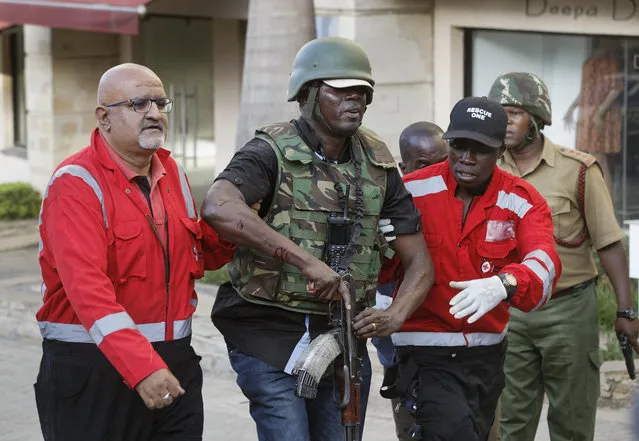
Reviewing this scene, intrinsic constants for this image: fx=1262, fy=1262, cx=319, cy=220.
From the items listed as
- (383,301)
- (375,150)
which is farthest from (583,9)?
(375,150)

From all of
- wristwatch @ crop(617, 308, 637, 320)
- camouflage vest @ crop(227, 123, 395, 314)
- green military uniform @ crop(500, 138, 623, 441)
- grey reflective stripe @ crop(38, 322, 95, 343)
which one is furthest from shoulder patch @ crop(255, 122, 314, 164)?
wristwatch @ crop(617, 308, 637, 320)

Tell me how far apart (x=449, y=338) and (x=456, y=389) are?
20 centimetres

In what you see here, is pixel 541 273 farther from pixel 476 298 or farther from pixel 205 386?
pixel 205 386

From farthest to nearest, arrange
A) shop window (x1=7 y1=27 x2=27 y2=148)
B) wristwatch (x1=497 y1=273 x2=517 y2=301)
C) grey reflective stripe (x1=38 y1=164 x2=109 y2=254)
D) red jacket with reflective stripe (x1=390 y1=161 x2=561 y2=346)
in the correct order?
1. shop window (x1=7 y1=27 x2=27 y2=148)
2. red jacket with reflective stripe (x1=390 y1=161 x2=561 y2=346)
3. wristwatch (x1=497 y1=273 x2=517 y2=301)
4. grey reflective stripe (x1=38 y1=164 x2=109 y2=254)

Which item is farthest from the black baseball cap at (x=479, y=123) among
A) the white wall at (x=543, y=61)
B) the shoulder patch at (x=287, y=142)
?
the white wall at (x=543, y=61)

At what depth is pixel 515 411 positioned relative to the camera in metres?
5.83

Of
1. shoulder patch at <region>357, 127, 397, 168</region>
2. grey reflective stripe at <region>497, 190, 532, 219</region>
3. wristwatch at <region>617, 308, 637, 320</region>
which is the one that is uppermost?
shoulder patch at <region>357, 127, 397, 168</region>

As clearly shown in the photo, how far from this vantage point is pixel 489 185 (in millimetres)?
4926

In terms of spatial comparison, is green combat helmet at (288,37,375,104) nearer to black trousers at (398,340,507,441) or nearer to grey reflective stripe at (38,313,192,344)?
grey reflective stripe at (38,313,192,344)

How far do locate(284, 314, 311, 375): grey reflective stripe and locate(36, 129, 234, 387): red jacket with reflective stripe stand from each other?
39cm

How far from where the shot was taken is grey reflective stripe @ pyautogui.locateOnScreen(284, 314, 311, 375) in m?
4.45

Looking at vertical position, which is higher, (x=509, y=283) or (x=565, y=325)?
(x=509, y=283)

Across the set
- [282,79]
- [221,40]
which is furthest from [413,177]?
[221,40]

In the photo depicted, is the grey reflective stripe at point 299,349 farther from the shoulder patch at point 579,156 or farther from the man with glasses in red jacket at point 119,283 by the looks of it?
the shoulder patch at point 579,156
